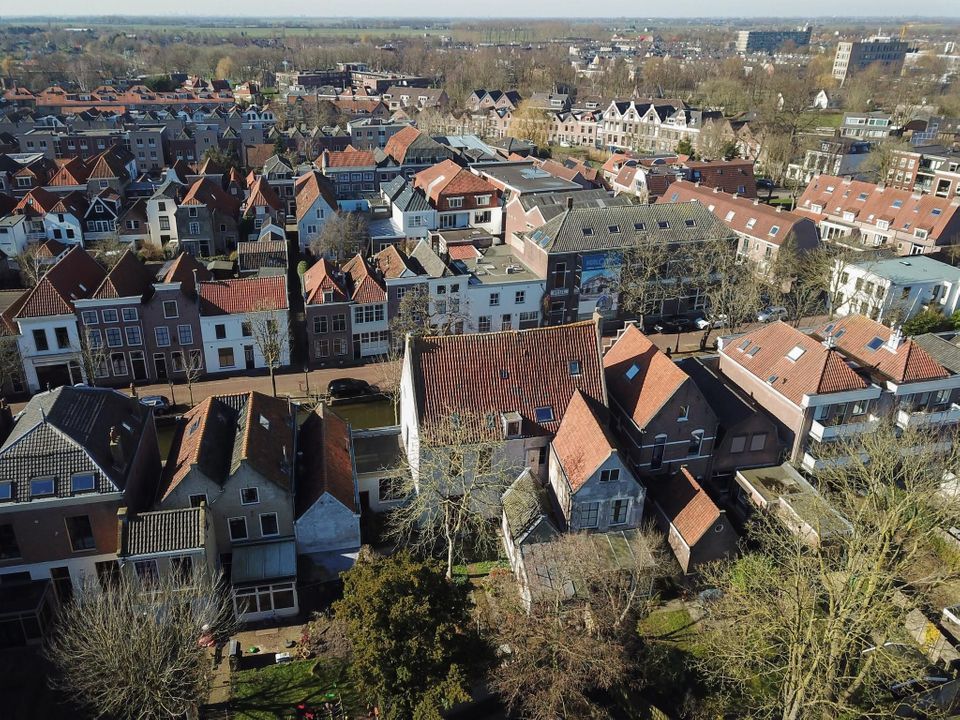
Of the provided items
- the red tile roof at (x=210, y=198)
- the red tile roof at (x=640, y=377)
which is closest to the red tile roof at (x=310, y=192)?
the red tile roof at (x=210, y=198)

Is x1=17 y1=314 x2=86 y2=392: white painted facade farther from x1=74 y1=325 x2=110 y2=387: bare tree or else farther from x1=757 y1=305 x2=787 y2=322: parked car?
x1=757 y1=305 x2=787 y2=322: parked car

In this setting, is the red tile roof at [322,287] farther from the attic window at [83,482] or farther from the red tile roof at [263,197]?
the red tile roof at [263,197]

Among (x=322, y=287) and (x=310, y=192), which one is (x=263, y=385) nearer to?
(x=322, y=287)

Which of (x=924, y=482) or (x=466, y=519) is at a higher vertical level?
(x=924, y=482)

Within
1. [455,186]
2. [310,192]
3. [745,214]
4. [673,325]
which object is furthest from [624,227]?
[310,192]

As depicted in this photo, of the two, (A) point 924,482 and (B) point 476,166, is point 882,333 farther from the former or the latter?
(B) point 476,166

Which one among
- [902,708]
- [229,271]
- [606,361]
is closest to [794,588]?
[902,708]

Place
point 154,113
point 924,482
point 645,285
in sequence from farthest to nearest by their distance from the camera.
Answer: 1. point 154,113
2. point 645,285
3. point 924,482

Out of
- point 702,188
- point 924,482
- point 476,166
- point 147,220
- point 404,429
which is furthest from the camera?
point 476,166
